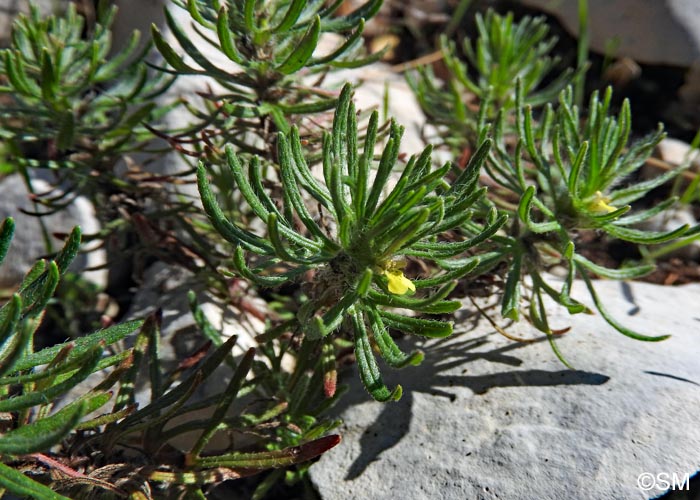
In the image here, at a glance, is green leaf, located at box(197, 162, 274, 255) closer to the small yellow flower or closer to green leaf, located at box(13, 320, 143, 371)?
green leaf, located at box(13, 320, 143, 371)

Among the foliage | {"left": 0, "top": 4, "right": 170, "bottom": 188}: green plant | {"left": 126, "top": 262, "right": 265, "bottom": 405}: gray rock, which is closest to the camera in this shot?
the foliage

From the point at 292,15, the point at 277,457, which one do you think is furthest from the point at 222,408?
the point at 292,15

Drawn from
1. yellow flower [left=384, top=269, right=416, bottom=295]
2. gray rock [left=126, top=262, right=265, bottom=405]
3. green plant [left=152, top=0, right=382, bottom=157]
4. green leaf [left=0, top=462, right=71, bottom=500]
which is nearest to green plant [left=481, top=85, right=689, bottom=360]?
yellow flower [left=384, top=269, right=416, bottom=295]

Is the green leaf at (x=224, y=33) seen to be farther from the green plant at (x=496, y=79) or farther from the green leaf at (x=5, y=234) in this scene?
the green plant at (x=496, y=79)

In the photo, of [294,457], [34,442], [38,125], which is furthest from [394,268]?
[38,125]

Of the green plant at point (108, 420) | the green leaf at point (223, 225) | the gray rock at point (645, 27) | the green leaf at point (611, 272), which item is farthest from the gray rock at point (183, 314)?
the gray rock at point (645, 27)

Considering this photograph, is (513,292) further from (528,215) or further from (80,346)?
(80,346)
